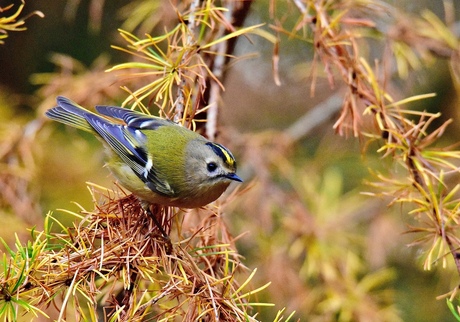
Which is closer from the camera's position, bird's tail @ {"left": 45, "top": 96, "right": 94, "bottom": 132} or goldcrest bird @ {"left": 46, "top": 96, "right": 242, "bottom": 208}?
goldcrest bird @ {"left": 46, "top": 96, "right": 242, "bottom": 208}

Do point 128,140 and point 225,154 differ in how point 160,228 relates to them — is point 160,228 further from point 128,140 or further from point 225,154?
point 128,140

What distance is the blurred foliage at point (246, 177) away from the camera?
3.89 ft

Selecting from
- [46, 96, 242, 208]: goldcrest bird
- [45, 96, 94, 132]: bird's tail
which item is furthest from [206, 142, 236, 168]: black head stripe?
[45, 96, 94, 132]: bird's tail

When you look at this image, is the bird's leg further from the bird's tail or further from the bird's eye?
the bird's tail

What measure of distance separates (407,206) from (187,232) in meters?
1.90

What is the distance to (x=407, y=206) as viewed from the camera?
308 cm

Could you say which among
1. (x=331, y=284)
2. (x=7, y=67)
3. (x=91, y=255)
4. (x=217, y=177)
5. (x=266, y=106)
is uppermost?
(x=91, y=255)

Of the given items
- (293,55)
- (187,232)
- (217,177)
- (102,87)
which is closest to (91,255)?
(187,232)

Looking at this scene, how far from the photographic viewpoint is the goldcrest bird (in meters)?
1.66

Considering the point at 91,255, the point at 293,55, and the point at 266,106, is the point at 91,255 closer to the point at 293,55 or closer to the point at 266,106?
the point at 293,55

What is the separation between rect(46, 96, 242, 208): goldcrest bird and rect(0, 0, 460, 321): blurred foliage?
0.06 m

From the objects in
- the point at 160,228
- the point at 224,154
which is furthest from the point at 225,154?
the point at 160,228

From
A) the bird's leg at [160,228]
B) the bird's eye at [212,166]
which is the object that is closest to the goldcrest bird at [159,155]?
the bird's eye at [212,166]

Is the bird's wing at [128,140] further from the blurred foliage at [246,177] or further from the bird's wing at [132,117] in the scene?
the blurred foliage at [246,177]
